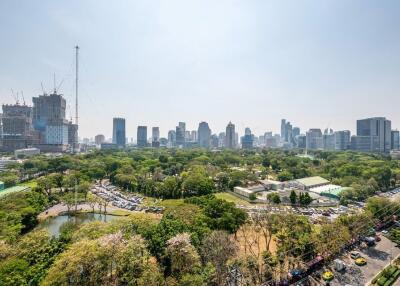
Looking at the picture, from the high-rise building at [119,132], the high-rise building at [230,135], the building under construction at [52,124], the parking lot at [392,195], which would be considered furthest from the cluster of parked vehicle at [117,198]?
the high-rise building at [119,132]

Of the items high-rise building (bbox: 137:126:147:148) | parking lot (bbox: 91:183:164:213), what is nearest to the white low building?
parking lot (bbox: 91:183:164:213)

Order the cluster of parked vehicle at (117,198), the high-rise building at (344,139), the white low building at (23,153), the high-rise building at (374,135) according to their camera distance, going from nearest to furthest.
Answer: the cluster of parked vehicle at (117,198), the white low building at (23,153), the high-rise building at (374,135), the high-rise building at (344,139)

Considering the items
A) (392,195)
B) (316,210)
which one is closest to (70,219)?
(316,210)

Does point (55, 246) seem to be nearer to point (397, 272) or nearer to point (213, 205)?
point (213, 205)

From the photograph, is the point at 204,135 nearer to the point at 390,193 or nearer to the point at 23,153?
the point at 23,153

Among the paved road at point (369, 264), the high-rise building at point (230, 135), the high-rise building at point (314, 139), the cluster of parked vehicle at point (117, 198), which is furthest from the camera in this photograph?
the high-rise building at point (314, 139)

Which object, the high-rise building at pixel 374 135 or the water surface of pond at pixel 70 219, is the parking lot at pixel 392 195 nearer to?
the water surface of pond at pixel 70 219

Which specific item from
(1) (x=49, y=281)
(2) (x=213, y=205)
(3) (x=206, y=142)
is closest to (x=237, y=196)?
(2) (x=213, y=205)
